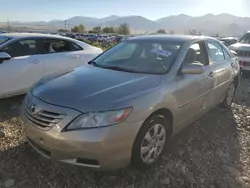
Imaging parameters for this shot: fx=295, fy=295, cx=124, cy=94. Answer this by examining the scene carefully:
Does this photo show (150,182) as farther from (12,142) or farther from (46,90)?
(12,142)

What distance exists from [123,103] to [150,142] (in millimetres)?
652

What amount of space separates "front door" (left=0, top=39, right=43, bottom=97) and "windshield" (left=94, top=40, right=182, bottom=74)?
1.71m

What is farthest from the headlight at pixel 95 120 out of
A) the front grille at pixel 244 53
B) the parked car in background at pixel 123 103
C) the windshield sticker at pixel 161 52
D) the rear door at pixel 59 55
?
the front grille at pixel 244 53

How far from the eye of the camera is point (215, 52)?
16.3 feet

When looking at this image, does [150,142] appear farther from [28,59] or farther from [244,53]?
[244,53]

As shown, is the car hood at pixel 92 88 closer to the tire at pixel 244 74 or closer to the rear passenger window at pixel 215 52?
the rear passenger window at pixel 215 52

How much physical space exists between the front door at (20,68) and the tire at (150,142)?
122 inches

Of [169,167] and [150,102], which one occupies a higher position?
[150,102]

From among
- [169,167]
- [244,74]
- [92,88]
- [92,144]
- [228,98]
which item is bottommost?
[244,74]

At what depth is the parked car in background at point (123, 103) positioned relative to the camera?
9.23 ft

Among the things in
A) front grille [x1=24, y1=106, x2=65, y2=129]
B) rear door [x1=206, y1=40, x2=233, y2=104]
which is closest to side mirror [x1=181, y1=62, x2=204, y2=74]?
rear door [x1=206, y1=40, x2=233, y2=104]

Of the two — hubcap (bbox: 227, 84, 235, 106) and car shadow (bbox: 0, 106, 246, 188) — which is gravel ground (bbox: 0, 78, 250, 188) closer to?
car shadow (bbox: 0, 106, 246, 188)

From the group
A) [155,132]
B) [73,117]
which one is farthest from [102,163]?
[155,132]

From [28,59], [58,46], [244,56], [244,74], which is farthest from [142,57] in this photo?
[244,74]
